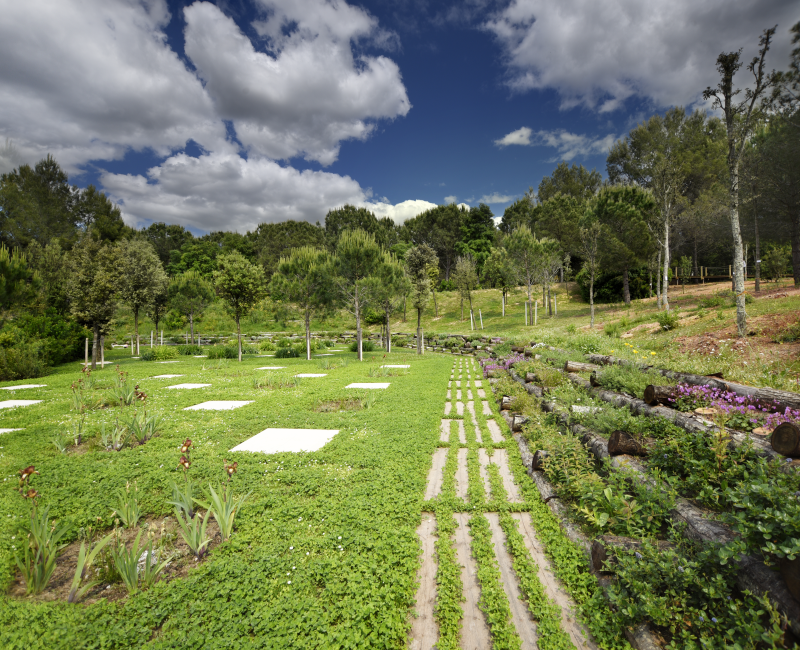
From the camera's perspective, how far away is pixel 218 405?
8.22 m

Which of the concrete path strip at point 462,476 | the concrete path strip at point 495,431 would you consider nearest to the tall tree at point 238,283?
the concrete path strip at point 495,431

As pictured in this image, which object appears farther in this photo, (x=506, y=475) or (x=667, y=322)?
(x=667, y=322)

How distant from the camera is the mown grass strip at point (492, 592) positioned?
2.29 meters

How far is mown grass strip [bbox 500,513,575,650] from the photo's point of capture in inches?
A: 88.7

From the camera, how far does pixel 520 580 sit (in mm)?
2867

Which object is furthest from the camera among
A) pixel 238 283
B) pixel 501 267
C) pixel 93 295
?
pixel 501 267

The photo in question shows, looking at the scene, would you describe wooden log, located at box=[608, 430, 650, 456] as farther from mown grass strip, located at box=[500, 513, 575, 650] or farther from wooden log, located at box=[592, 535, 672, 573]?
mown grass strip, located at box=[500, 513, 575, 650]

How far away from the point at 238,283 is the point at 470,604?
18.6 metres

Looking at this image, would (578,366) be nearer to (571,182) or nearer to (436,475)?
(436,475)

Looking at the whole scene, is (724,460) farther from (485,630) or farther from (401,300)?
(401,300)

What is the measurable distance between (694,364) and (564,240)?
33.0m

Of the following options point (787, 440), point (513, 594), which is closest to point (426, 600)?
point (513, 594)

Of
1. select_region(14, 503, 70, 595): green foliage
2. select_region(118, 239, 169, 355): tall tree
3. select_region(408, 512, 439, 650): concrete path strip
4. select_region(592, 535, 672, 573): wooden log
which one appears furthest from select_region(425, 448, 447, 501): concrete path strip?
select_region(118, 239, 169, 355): tall tree

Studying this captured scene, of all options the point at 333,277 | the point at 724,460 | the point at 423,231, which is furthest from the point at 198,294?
the point at 423,231
